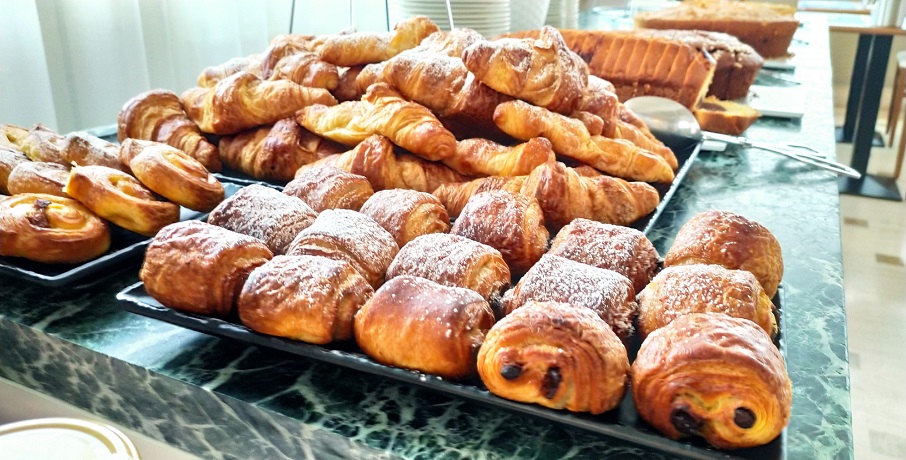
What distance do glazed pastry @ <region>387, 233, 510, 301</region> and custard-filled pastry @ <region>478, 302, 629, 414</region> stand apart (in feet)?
0.45

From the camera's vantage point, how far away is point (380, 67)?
4.14 ft

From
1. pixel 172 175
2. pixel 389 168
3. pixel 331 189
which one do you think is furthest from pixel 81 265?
pixel 389 168

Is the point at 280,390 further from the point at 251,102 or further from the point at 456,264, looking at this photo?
the point at 251,102

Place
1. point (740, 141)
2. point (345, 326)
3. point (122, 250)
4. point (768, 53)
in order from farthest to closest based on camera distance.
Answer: point (768, 53) → point (740, 141) → point (122, 250) → point (345, 326)

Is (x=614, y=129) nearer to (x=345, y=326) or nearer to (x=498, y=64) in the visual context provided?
(x=498, y=64)

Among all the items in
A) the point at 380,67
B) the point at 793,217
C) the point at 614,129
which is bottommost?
the point at 793,217

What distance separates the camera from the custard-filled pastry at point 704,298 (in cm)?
64

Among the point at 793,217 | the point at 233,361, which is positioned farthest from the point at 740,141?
the point at 233,361

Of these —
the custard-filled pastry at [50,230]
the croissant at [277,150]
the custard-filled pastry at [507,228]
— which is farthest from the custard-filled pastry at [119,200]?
the custard-filled pastry at [507,228]

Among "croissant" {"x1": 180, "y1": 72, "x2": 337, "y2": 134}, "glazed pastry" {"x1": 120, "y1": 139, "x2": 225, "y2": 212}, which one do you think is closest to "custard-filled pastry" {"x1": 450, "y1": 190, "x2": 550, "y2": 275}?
"glazed pastry" {"x1": 120, "y1": 139, "x2": 225, "y2": 212}

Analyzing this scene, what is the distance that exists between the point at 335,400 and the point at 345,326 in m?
0.07

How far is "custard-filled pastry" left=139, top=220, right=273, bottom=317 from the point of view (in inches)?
28.0

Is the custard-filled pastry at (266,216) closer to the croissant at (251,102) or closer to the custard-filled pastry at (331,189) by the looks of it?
the custard-filled pastry at (331,189)

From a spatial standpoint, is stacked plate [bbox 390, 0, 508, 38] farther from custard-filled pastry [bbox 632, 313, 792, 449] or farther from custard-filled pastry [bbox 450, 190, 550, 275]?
custard-filled pastry [bbox 632, 313, 792, 449]
